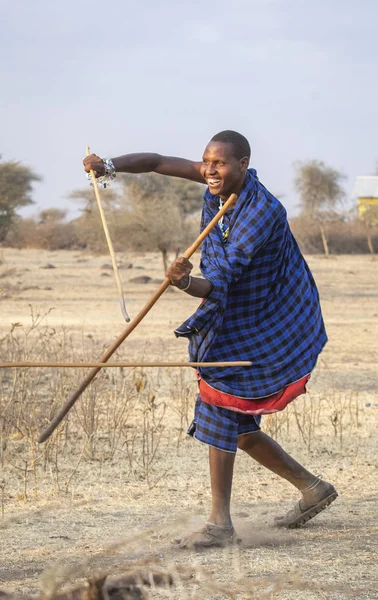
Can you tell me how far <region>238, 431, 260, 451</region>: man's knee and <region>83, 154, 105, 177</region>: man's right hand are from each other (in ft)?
3.73

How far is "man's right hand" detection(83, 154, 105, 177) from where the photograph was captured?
12.4 ft

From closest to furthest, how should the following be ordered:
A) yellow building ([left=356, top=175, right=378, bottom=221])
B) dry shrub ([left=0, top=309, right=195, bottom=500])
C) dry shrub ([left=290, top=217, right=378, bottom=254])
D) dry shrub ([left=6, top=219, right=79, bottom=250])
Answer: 1. dry shrub ([left=0, top=309, right=195, bottom=500])
2. dry shrub ([left=290, top=217, right=378, bottom=254])
3. dry shrub ([left=6, top=219, right=79, bottom=250])
4. yellow building ([left=356, top=175, right=378, bottom=221])

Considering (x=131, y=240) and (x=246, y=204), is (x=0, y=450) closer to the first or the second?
(x=246, y=204)

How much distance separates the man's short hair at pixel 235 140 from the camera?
3.53m

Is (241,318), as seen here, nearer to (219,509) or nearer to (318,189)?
(219,509)

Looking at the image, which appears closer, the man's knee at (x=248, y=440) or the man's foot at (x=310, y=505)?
the man's knee at (x=248, y=440)

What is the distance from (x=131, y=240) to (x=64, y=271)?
3.67 m

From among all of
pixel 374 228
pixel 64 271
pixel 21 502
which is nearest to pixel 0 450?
pixel 21 502

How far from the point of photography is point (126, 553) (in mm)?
3561

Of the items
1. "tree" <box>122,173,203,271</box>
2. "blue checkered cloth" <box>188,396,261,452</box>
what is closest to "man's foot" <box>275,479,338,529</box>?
"blue checkered cloth" <box>188,396,261,452</box>

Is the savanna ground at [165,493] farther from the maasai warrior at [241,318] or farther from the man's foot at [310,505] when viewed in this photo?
the maasai warrior at [241,318]

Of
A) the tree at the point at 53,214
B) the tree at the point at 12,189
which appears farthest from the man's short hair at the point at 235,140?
the tree at the point at 53,214

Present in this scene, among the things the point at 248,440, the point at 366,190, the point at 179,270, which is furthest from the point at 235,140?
the point at 366,190

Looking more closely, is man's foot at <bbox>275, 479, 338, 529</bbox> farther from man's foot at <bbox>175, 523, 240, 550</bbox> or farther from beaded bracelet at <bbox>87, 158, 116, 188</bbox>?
beaded bracelet at <bbox>87, 158, 116, 188</bbox>
